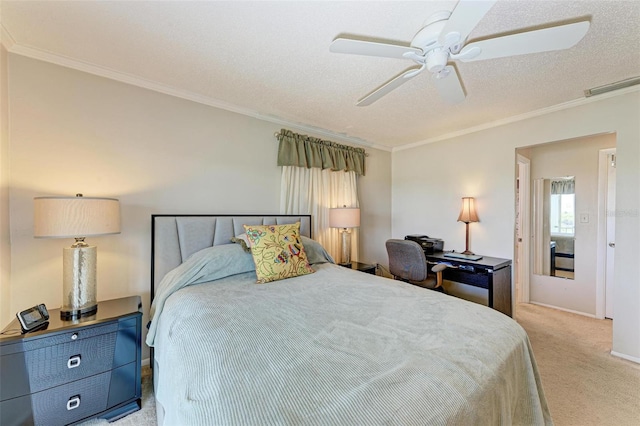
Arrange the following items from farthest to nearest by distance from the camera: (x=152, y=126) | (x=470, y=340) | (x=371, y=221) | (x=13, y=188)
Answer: (x=371, y=221) → (x=152, y=126) → (x=13, y=188) → (x=470, y=340)

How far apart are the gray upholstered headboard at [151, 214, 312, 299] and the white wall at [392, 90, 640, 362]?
2.73 meters

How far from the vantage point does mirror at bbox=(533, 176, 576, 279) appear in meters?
3.40

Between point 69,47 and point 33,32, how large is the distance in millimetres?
167

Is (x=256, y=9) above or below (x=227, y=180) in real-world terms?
above

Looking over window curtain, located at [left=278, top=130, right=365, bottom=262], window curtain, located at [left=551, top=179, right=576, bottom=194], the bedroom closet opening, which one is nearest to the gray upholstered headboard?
window curtain, located at [left=278, top=130, right=365, bottom=262]

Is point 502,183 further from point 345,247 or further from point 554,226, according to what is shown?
point 345,247

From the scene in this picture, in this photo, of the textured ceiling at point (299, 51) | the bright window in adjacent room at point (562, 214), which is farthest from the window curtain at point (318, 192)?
the bright window in adjacent room at point (562, 214)

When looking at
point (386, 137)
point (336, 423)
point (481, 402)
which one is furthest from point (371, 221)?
point (336, 423)

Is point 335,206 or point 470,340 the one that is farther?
point 335,206

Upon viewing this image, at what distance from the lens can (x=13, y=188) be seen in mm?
1716

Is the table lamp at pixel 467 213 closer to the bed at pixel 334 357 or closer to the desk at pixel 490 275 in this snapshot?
the desk at pixel 490 275

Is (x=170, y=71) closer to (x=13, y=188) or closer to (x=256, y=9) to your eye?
(x=256, y=9)

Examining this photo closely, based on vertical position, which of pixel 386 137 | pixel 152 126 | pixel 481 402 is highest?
pixel 386 137

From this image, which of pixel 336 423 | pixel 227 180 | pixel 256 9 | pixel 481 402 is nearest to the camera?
pixel 336 423
